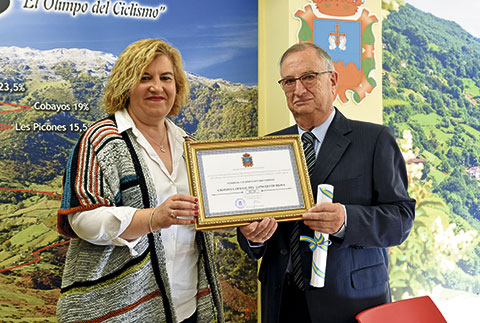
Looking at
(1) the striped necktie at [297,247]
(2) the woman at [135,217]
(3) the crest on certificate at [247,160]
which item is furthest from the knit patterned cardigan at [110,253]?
(1) the striped necktie at [297,247]

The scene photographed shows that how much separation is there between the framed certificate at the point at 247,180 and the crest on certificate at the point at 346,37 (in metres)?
1.29

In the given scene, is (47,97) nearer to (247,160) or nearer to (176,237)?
(176,237)

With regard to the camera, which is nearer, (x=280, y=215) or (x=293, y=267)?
(x=280, y=215)

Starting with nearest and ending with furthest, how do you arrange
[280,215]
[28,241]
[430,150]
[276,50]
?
[280,215] < [28,241] < [276,50] < [430,150]

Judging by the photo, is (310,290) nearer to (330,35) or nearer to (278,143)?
(278,143)

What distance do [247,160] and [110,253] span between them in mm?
627

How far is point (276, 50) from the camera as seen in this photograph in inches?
113

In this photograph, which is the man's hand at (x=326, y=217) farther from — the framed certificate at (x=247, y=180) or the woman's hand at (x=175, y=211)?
the woman's hand at (x=175, y=211)

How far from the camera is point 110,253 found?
164 centimetres

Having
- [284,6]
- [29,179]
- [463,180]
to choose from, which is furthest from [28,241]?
[463,180]

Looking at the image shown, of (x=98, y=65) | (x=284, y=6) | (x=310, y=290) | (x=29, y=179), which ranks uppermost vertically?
(x=284, y=6)

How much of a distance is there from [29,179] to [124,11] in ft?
3.80

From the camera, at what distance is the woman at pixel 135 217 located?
1562mm

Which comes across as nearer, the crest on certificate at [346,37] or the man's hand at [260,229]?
the man's hand at [260,229]
